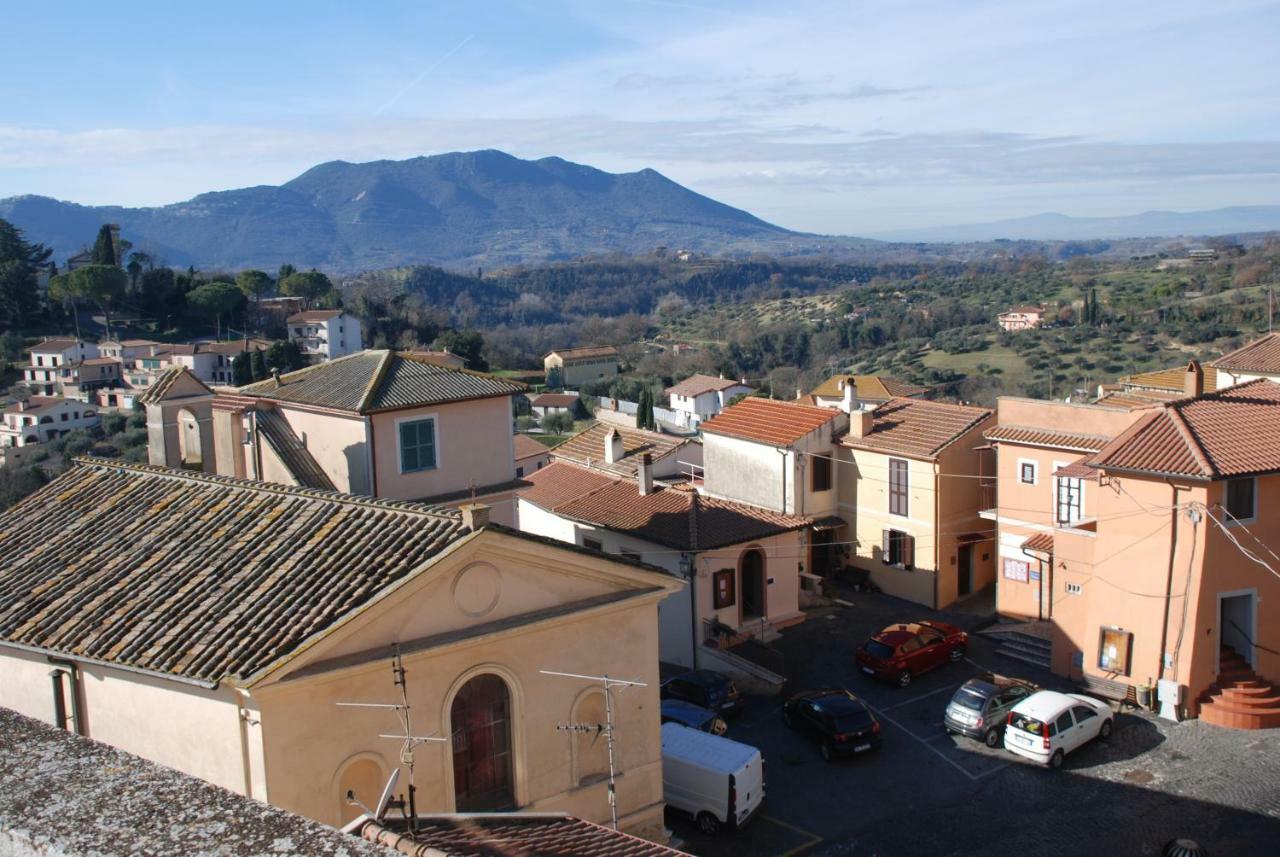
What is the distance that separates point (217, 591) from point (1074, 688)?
1806 centimetres

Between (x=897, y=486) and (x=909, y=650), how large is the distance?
282 inches

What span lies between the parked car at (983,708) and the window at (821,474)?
1045 cm

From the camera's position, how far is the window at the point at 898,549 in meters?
30.0

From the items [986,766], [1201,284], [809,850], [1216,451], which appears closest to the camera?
[809,850]

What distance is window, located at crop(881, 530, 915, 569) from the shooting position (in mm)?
29969

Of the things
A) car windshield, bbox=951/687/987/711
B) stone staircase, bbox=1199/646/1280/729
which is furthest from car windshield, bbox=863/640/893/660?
stone staircase, bbox=1199/646/1280/729

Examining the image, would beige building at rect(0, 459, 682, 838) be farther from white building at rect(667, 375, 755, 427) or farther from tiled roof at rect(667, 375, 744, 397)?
tiled roof at rect(667, 375, 744, 397)

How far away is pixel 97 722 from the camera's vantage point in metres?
12.3

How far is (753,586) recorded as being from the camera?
2683cm

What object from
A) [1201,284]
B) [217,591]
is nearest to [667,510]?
[217,591]

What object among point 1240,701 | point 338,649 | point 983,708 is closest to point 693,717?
point 983,708

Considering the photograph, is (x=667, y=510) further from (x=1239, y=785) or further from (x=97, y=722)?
(x=97, y=722)

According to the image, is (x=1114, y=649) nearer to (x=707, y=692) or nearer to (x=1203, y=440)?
(x=1203, y=440)

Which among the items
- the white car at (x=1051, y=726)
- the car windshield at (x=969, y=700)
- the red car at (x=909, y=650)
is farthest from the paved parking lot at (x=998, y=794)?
the red car at (x=909, y=650)
